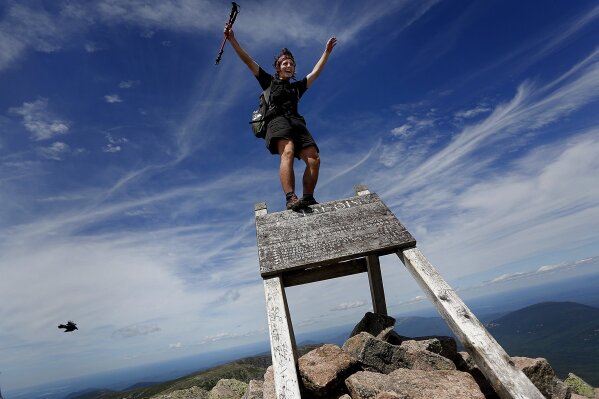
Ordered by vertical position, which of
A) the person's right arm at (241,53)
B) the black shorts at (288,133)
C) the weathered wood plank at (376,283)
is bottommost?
the weathered wood plank at (376,283)

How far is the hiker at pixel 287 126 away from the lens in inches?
277

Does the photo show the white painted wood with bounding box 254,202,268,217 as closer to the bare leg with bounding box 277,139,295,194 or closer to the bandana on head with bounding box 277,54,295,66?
the bare leg with bounding box 277,139,295,194

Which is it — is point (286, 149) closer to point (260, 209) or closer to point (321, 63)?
point (260, 209)

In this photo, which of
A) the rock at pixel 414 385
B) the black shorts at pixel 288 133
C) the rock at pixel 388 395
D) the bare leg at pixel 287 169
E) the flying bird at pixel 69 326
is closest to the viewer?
the rock at pixel 388 395

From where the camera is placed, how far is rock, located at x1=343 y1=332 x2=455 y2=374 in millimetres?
4949

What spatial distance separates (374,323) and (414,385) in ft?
7.09

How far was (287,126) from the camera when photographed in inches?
289

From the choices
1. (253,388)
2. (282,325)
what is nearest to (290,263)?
(282,325)

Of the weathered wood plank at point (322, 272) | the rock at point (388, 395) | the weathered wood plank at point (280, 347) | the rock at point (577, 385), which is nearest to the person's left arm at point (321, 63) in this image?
the weathered wood plank at point (322, 272)

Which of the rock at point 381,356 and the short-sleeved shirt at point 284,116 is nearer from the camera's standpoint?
the rock at point 381,356

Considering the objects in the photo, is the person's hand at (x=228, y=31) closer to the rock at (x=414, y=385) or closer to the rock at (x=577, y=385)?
the rock at (x=414, y=385)

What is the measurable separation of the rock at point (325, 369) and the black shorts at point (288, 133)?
4.04 m

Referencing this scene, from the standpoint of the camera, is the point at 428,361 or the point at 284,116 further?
the point at 284,116

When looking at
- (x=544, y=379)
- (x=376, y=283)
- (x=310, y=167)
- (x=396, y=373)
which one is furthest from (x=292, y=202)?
(x=544, y=379)
